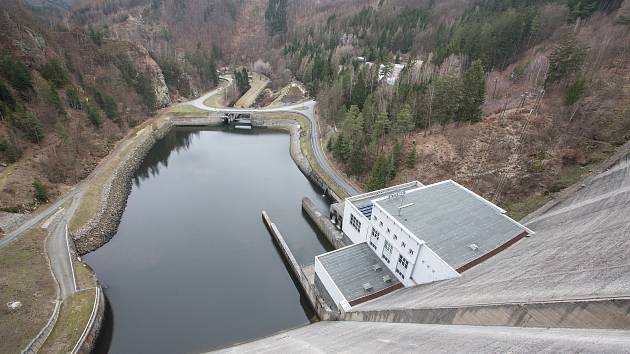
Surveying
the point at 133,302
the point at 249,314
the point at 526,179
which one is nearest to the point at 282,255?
the point at 249,314

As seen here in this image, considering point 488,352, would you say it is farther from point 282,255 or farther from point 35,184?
point 35,184

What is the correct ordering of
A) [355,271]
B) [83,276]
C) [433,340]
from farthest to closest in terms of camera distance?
[83,276]
[355,271]
[433,340]

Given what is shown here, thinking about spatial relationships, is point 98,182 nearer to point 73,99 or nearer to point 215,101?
point 73,99

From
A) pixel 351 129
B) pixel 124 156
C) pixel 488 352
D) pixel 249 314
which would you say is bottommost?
pixel 249 314

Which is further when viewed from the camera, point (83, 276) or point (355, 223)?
point (355, 223)

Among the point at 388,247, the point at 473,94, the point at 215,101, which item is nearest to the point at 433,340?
the point at 388,247

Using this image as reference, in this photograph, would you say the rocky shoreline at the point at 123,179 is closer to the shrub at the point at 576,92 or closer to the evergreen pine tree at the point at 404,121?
the evergreen pine tree at the point at 404,121

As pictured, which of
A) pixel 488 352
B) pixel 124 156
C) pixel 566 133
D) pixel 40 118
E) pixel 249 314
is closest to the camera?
pixel 488 352
